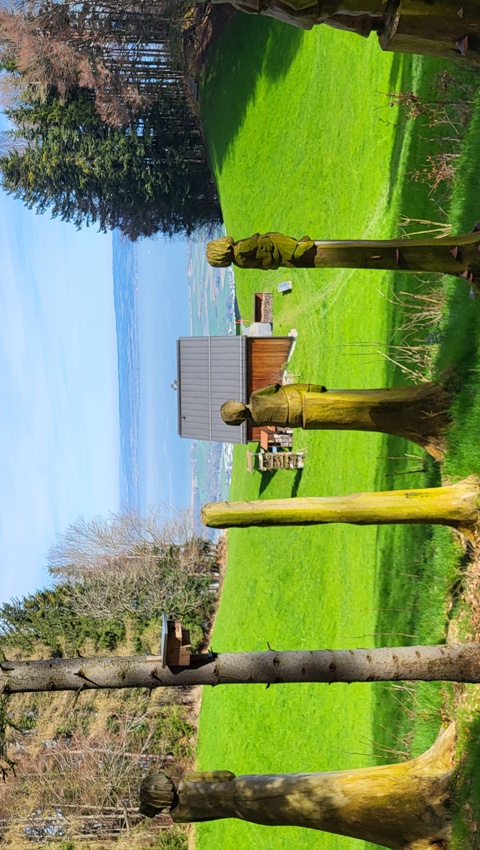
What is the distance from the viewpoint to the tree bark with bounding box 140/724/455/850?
732cm

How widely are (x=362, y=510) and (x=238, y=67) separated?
2863 cm

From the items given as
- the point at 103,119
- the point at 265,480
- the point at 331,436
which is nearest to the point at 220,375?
the point at 265,480

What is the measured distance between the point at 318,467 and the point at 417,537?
8693mm

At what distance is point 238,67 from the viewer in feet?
104

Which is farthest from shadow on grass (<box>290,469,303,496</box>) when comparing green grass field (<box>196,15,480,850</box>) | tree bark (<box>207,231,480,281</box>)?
tree bark (<box>207,231,480,281</box>)

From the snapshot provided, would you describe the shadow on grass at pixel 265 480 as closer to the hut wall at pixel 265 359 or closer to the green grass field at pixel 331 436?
the green grass field at pixel 331 436

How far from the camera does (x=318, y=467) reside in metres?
20.6

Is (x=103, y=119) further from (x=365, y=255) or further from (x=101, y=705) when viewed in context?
(x=365, y=255)

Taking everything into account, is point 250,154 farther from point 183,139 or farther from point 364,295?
point 364,295

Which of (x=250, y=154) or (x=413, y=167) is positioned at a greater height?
(x=250, y=154)

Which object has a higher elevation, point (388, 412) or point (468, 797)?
point (388, 412)

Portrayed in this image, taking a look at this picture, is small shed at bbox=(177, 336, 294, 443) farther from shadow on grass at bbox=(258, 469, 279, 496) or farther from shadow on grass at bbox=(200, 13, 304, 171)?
shadow on grass at bbox=(200, 13, 304, 171)

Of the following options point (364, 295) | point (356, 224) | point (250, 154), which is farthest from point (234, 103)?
point (364, 295)

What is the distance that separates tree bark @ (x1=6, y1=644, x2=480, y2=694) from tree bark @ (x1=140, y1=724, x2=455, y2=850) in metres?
1.17
